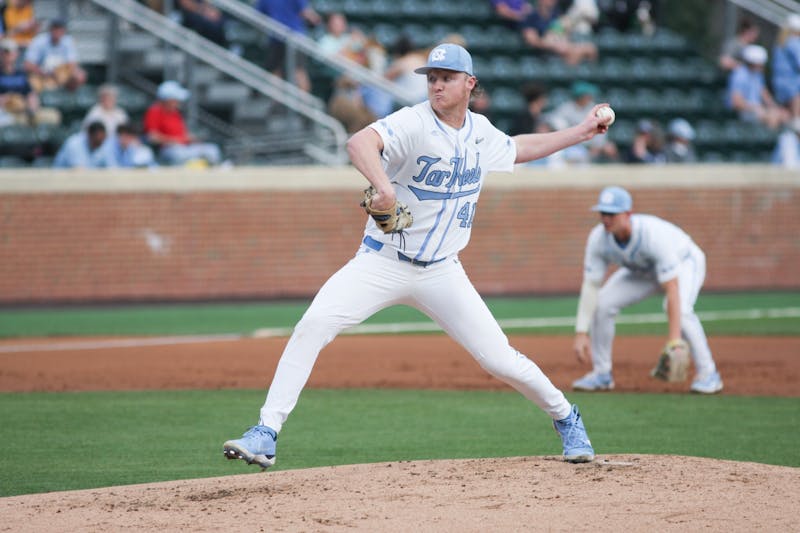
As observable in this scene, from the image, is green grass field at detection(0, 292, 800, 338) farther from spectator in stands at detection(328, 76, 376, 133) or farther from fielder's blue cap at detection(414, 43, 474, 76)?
fielder's blue cap at detection(414, 43, 474, 76)

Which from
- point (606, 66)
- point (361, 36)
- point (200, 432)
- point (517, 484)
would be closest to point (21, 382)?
point (200, 432)

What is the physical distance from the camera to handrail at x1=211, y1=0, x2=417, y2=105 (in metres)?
17.4

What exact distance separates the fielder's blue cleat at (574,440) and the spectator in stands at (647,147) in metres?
12.8

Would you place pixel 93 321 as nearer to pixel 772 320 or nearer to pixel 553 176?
pixel 553 176

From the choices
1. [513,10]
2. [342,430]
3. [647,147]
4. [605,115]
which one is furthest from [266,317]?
[605,115]

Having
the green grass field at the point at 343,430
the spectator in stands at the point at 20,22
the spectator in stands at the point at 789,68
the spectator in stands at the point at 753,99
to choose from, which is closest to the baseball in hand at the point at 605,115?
the green grass field at the point at 343,430

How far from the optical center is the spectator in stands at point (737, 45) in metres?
21.2

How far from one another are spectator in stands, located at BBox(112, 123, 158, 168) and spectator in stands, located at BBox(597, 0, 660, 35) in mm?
10390

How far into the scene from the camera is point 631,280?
33.2ft

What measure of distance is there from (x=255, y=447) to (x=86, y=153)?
452 inches

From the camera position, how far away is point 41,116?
55.2ft

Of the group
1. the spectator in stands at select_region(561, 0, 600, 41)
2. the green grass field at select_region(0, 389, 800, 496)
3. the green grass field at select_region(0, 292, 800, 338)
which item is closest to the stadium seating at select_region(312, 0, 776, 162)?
the spectator in stands at select_region(561, 0, 600, 41)

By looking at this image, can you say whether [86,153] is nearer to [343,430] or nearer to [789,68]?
[343,430]

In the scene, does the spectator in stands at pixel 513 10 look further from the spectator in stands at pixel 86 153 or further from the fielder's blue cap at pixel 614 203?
the fielder's blue cap at pixel 614 203
